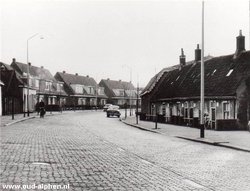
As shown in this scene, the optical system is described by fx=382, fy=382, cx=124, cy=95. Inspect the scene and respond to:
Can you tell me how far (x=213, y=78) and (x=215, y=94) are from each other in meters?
3.48

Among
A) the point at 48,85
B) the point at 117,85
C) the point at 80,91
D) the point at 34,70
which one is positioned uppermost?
the point at 34,70

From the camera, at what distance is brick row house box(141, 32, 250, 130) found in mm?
30391

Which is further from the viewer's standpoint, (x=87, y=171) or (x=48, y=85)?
(x=48, y=85)

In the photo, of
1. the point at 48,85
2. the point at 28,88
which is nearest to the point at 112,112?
the point at 28,88

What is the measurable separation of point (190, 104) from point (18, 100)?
3021cm

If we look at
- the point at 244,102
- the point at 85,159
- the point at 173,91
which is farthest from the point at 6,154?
the point at 173,91

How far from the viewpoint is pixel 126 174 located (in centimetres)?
981

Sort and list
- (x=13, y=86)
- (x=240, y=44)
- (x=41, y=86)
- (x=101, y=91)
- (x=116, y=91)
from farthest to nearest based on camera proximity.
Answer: (x=116, y=91)
(x=101, y=91)
(x=41, y=86)
(x=13, y=86)
(x=240, y=44)

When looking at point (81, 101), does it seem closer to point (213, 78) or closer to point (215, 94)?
point (213, 78)

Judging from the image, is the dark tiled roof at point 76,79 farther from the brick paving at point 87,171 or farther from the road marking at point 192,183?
the road marking at point 192,183

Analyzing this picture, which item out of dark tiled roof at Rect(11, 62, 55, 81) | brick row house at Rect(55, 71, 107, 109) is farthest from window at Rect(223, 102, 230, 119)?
brick row house at Rect(55, 71, 107, 109)

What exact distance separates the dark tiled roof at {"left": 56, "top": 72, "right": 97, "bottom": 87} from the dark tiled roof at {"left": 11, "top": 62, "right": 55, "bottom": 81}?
40.6 ft

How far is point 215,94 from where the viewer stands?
106 ft

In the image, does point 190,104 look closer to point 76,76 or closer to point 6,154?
point 6,154
